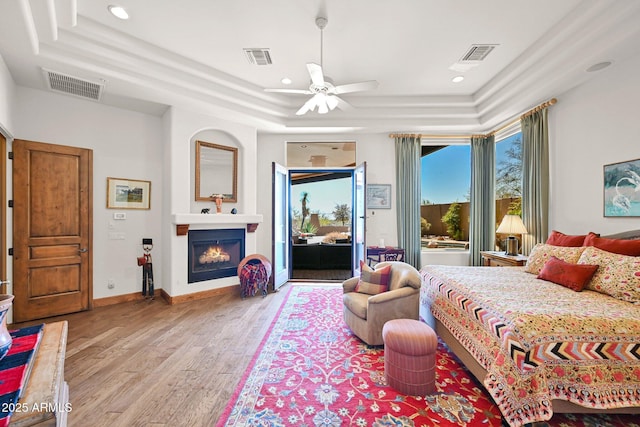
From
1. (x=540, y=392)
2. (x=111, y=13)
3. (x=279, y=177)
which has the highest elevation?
(x=111, y=13)

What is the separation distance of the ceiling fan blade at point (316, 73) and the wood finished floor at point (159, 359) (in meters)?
2.98

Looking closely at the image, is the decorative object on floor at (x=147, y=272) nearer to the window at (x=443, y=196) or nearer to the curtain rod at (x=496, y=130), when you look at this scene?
the curtain rod at (x=496, y=130)

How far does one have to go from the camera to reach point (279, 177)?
5.31 meters

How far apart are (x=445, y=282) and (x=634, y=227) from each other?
6.87 feet

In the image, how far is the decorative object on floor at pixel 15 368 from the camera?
0.83 metres

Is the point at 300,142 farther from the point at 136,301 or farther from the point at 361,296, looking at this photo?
the point at 136,301

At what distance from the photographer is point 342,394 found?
212 centimetres

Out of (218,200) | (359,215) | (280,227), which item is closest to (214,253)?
(218,200)

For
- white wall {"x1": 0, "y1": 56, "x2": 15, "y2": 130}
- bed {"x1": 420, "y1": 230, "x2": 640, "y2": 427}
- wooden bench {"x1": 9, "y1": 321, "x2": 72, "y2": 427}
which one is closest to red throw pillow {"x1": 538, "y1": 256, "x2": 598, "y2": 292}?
bed {"x1": 420, "y1": 230, "x2": 640, "y2": 427}

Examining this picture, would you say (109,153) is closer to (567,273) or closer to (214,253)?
(214,253)

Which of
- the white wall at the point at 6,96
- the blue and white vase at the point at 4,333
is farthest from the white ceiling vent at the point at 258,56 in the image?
the blue and white vase at the point at 4,333

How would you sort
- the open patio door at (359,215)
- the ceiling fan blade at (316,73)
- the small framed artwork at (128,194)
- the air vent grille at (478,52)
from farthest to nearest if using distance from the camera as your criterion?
the open patio door at (359,215), the small framed artwork at (128,194), the air vent grille at (478,52), the ceiling fan blade at (316,73)

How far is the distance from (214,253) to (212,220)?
2.16 feet

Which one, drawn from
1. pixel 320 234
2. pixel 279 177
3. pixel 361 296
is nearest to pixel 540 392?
pixel 361 296
